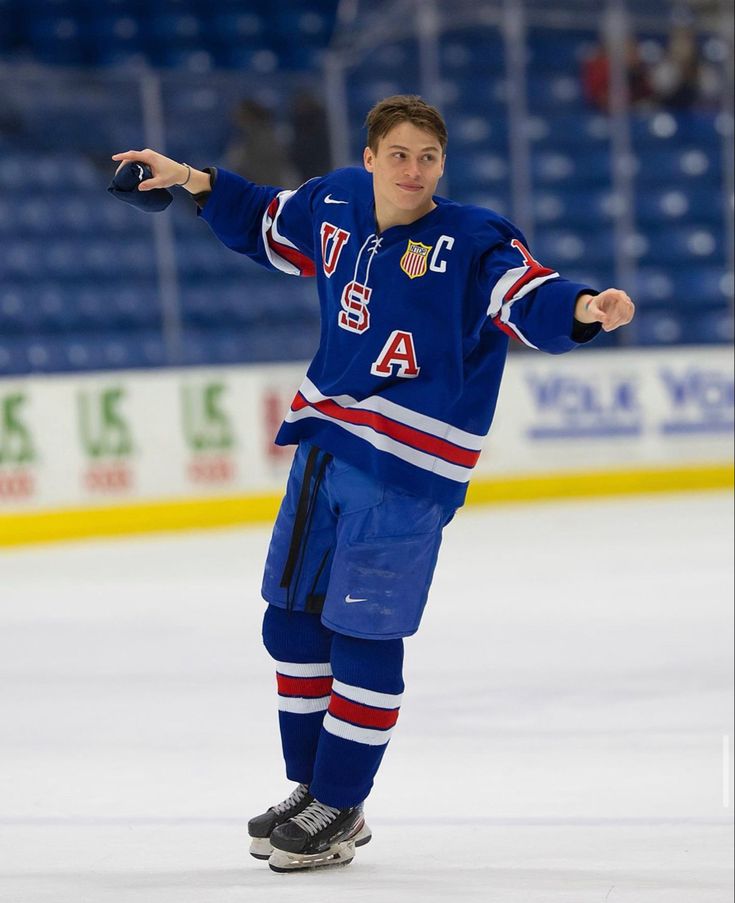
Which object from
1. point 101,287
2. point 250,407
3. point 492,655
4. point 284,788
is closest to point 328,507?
point 284,788

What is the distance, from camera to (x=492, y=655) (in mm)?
5051

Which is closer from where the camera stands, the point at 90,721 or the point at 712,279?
the point at 90,721

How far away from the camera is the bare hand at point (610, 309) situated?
2.55 metres

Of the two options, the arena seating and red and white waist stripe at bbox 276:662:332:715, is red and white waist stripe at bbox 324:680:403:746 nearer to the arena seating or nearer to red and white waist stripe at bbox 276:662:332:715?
red and white waist stripe at bbox 276:662:332:715

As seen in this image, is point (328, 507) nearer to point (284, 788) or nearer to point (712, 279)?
point (284, 788)

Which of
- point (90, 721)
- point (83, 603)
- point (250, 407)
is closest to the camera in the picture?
point (90, 721)

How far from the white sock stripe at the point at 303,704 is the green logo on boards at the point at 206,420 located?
542 cm

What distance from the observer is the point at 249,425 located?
337 inches

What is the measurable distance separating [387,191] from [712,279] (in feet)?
24.1

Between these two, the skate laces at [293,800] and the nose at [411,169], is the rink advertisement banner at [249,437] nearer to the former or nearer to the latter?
the skate laces at [293,800]

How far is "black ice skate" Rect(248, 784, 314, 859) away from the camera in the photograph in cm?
298

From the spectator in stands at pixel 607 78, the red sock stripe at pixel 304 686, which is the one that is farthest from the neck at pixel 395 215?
the spectator in stands at pixel 607 78

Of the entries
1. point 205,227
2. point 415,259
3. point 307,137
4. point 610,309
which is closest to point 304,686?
point 415,259

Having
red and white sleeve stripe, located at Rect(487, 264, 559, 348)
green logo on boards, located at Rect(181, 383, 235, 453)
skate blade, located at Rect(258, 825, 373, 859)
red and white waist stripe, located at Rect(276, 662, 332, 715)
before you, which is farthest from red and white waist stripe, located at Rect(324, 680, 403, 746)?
green logo on boards, located at Rect(181, 383, 235, 453)
